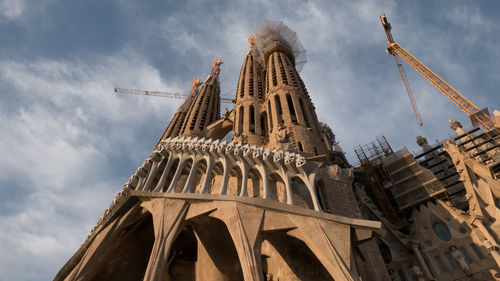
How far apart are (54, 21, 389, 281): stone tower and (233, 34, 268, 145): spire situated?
111 inches

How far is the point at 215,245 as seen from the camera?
13180 millimetres

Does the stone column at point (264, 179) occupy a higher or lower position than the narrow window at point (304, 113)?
lower

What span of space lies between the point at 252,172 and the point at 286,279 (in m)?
5.25

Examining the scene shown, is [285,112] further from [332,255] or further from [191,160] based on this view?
[332,255]

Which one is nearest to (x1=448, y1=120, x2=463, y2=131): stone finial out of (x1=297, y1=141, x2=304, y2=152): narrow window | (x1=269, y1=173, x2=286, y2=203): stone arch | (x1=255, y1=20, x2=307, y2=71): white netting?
(x1=255, y1=20, x2=307, y2=71): white netting

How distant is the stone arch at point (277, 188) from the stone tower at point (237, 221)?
53 mm

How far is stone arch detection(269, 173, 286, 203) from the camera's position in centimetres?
1433

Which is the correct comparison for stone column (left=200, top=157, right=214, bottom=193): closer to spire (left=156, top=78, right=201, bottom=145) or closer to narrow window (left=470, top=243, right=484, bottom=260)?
narrow window (left=470, top=243, right=484, bottom=260)

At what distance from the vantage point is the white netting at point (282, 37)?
37906 mm

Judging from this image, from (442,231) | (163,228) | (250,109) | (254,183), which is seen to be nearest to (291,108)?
(250,109)

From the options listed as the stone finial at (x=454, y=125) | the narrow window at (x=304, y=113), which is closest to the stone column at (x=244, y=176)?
the narrow window at (x=304, y=113)

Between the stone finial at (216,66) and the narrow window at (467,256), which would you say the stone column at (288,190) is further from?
the stone finial at (216,66)

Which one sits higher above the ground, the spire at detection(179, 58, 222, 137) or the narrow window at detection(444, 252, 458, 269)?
the spire at detection(179, 58, 222, 137)

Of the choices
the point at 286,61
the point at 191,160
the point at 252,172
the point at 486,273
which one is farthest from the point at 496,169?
the point at 286,61
